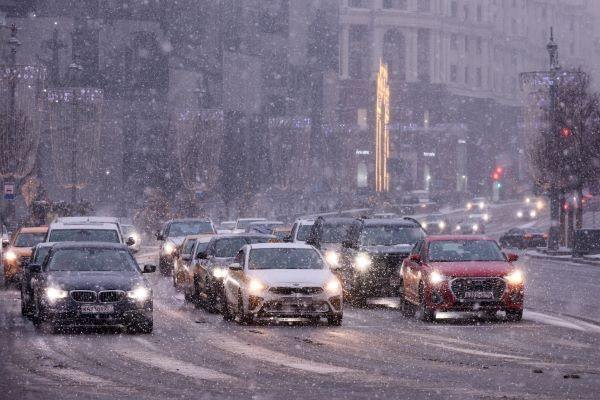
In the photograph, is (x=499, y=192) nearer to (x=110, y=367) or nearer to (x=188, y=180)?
(x=188, y=180)

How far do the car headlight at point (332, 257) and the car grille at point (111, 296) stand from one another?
10075mm

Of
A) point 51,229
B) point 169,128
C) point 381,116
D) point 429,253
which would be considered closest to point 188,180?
point 169,128

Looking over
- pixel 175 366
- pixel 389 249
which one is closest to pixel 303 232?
pixel 389 249

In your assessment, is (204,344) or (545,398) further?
(204,344)

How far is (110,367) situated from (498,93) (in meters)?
167

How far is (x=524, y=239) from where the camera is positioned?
79.4m

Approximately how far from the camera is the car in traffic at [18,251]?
34.4m

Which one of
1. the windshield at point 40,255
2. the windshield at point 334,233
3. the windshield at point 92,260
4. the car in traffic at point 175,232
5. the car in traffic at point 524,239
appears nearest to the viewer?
the windshield at point 92,260

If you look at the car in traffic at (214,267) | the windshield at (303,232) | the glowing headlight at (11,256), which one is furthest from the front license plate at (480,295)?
the glowing headlight at (11,256)

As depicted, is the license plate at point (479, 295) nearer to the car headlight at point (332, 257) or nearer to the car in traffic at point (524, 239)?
the car headlight at point (332, 257)

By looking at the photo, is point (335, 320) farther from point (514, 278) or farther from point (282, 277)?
point (514, 278)

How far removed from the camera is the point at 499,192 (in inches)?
5817

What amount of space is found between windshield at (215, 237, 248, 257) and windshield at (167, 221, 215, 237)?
13.2 m

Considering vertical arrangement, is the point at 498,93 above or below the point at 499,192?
above
